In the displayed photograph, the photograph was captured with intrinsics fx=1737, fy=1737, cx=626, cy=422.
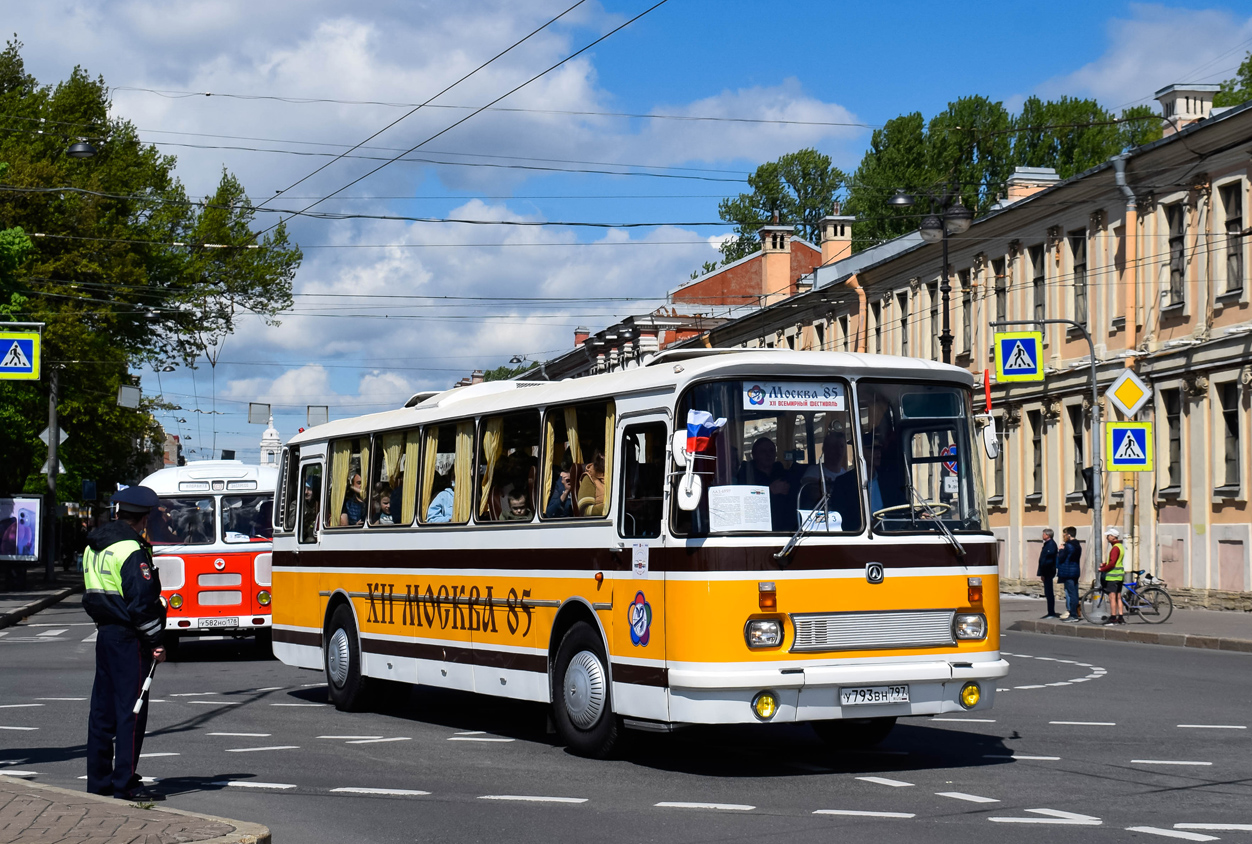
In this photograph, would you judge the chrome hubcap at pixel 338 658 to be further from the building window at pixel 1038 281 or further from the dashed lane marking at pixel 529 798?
the building window at pixel 1038 281

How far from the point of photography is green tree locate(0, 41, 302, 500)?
47.3 m

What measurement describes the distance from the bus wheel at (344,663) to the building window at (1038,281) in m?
33.0

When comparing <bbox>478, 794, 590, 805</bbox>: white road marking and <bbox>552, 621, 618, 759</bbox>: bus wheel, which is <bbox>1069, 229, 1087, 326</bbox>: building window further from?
<bbox>478, 794, 590, 805</bbox>: white road marking

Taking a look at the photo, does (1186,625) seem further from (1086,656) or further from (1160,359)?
(1160,359)

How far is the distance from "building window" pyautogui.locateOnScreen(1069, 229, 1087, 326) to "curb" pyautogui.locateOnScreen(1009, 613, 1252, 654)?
13677 millimetres

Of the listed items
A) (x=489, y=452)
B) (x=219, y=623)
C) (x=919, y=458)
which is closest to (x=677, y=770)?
(x=919, y=458)

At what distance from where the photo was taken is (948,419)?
39.6 ft

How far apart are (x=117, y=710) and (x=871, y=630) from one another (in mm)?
4698

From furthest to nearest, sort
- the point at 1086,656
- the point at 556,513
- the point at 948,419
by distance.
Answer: the point at 1086,656
the point at 556,513
the point at 948,419

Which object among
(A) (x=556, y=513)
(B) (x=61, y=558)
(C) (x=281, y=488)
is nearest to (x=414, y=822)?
(A) (x=556, y=513)

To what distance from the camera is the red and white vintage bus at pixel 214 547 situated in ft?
75.9

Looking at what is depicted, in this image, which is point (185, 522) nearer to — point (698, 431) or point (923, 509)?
point (698, 431)

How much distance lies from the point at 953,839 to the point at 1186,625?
23.6 metres

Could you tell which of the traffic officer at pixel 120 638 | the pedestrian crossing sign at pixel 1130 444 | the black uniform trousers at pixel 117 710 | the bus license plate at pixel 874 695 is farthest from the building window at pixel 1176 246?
the black uniform trousers at pixel 117 710
